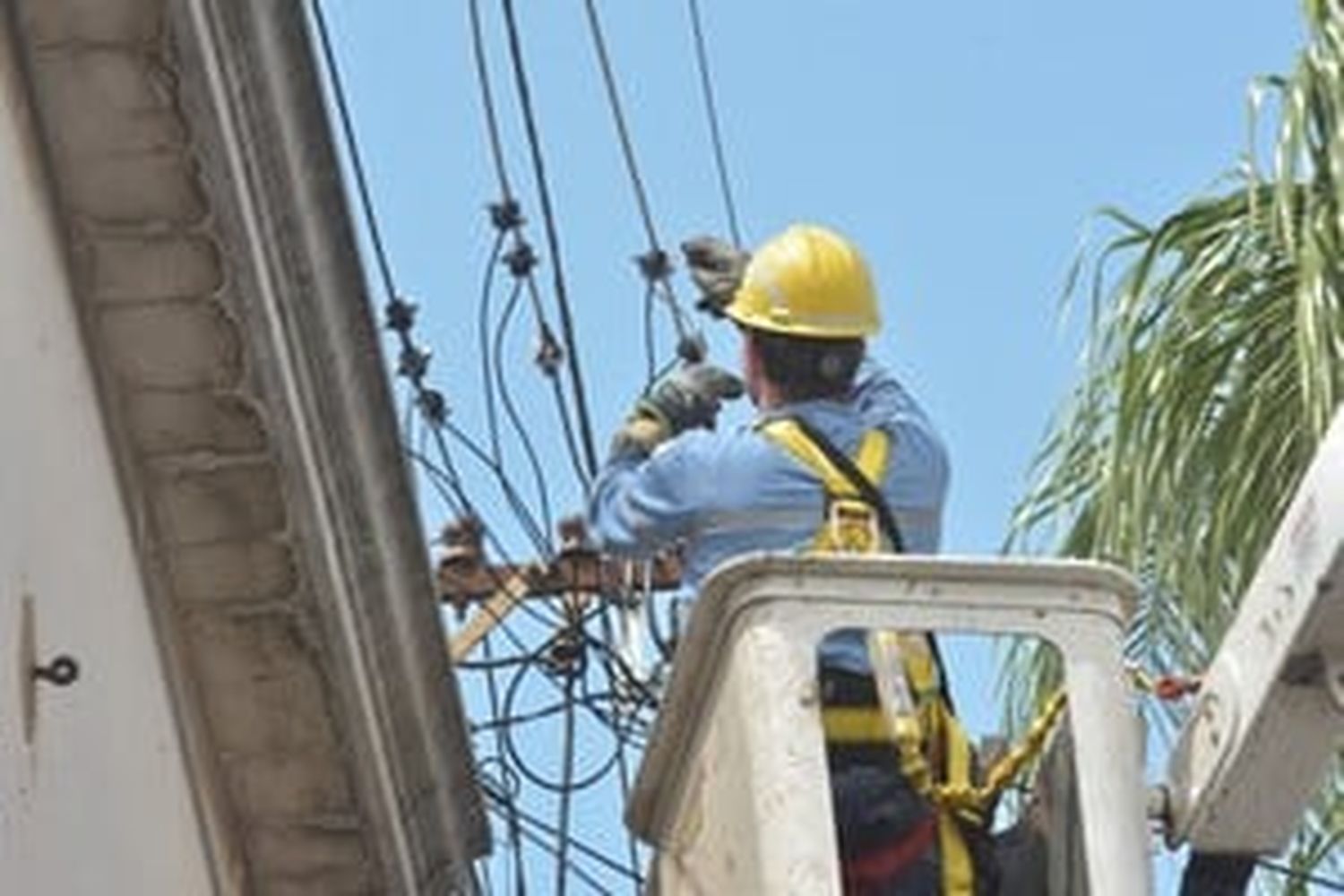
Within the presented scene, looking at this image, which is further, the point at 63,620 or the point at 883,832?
the point at 63,620

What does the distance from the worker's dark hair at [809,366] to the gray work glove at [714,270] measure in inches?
20.7

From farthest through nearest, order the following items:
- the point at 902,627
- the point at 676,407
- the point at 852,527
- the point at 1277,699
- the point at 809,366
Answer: the point at 676,407 → the point at 809,366 → the point at 852,527 → the point at 902,627 → the point at 1277,699

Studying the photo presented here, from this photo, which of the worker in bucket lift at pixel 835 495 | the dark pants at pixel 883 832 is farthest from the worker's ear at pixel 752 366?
the dark pants at pixel 883 832

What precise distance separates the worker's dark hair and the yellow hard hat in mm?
16

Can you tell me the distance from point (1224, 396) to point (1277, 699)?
157 centimetres

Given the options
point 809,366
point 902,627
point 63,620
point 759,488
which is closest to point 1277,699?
point 902,627

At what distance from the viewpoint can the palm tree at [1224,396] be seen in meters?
7.10

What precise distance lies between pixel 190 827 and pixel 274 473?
31.5 inches

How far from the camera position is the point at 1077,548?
759 centimetres

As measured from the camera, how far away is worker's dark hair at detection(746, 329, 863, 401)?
718 centimetres

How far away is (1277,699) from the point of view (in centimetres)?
585

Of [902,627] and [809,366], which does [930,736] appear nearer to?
[902,627]

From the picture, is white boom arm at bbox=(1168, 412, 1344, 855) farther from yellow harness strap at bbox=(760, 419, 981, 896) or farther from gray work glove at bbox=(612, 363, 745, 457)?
gray work glove at bbox=(612, 363, 745, 457)

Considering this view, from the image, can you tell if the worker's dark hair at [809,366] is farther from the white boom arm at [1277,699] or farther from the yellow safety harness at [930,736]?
the white boom arm at [1277,699]
